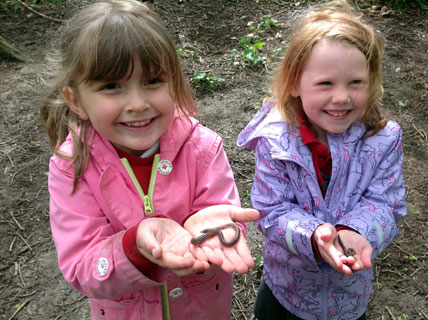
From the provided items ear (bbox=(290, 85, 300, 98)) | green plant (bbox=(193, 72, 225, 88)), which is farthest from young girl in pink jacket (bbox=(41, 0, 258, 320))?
green plant (bbox=(193, 72, 225, 88))

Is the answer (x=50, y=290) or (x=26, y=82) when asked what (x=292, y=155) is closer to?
(x=50, y=290)

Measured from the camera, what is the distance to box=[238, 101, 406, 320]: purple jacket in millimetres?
2018

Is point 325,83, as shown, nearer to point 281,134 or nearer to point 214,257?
point 281,134

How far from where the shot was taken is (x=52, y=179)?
72.6 inches

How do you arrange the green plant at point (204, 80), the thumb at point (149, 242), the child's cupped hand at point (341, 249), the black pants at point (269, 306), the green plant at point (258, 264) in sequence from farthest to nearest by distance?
the green plant at point (204, 80) → the green plant at point (258, 264) → the black pants at point (269, 306) → the child's cupped hand at point (341, 249) → the thumb at point (149, 242)

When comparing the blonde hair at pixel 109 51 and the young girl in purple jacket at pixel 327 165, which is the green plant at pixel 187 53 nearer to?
the young girl in purple jacket at pixel 327 165

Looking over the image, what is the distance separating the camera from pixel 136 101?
169 cm

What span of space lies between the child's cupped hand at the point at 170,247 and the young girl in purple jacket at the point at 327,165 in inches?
21.9

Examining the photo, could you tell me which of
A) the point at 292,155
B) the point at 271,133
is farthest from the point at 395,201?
the point at 271,133

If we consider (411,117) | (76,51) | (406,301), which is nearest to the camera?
(76,51)

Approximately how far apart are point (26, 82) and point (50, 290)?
128 inches

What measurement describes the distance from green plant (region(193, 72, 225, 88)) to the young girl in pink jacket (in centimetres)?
338

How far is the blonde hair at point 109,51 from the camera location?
1653 millimetres

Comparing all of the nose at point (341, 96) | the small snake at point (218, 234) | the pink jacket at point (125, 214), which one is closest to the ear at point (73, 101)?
the pink jacket at point (125, 214)
